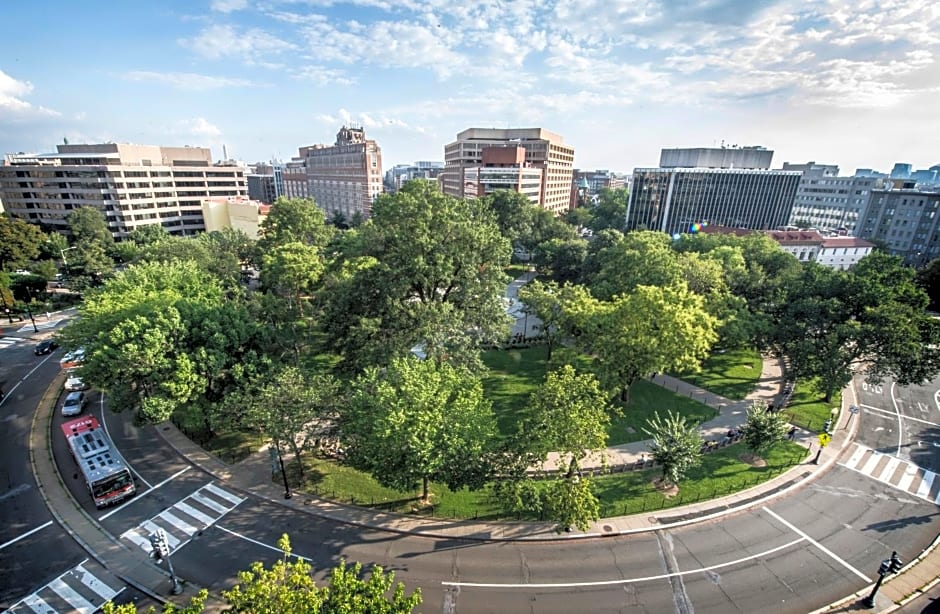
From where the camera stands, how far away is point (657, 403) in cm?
4316

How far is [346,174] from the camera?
14800 centimetres

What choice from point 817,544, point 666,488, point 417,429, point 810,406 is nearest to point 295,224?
point 417,429

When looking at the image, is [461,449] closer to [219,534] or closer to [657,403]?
[219,534]

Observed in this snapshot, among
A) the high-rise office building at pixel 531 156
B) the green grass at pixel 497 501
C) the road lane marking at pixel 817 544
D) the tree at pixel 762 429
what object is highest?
the high-rise office building at pixel 531 156

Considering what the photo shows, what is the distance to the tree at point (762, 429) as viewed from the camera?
33.3 metres

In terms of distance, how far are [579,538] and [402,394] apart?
14385 mm

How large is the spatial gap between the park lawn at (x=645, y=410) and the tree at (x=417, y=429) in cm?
1628

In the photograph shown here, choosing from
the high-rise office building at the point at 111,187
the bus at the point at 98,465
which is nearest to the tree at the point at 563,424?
the bus at the point at 98,465

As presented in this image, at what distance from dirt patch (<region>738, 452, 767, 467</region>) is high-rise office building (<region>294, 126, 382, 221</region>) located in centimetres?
10383

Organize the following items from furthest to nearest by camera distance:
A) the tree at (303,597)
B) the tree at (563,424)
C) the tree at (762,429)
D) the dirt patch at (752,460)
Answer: the dirt patch at (752,460) < the tree at (762,429) < the tree at (563,424) < the tree at (303,597)

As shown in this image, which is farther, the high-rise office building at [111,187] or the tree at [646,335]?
the high-rise office building at [111,187]

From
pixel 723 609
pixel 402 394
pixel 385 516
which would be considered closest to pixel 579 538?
pixel 723 609

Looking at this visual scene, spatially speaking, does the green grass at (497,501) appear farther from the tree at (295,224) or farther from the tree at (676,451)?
the tree at (295,224)

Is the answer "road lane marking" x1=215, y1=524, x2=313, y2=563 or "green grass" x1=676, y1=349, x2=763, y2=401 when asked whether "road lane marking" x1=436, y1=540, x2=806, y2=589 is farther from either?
"green grass" x1=676, y1=349, x2=763, y2=401
